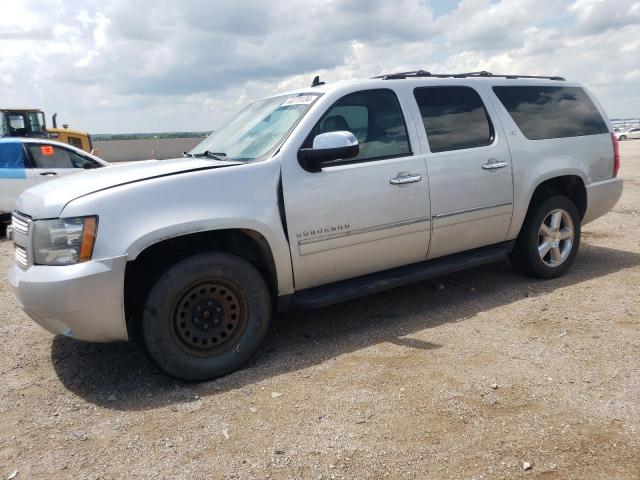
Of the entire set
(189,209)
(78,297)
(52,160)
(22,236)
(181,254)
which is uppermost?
(52,160)

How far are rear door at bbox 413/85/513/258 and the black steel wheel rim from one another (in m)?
1.76

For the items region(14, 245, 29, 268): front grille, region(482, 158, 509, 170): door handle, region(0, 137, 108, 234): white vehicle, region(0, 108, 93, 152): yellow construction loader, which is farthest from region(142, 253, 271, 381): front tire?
region(0, 108, 93, 152): yellow construction loader

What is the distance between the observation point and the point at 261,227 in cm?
344

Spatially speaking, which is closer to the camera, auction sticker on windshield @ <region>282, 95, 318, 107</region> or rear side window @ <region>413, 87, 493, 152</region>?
auction sticker on windshield @ <region>282, 95, 318, 107</region>

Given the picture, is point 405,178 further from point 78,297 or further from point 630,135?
point 630,135

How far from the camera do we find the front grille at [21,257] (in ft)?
10.6

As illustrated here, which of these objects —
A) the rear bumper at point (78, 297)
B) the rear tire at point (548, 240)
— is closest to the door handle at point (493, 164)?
the rear tire at point (548, 240)

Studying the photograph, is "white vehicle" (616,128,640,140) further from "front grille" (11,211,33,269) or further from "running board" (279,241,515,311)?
"front grille" (11,211,33,269)

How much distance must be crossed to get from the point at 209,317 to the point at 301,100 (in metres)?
1.81

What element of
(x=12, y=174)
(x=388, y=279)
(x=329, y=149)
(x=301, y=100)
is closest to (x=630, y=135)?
(x=12, y=174)

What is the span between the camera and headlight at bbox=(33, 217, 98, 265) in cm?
301

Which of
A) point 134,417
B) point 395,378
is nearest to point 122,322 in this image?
point 134,417

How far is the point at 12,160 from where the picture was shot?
9.20 meters

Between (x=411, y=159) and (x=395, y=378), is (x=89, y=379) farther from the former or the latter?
(x=411, y=159)
